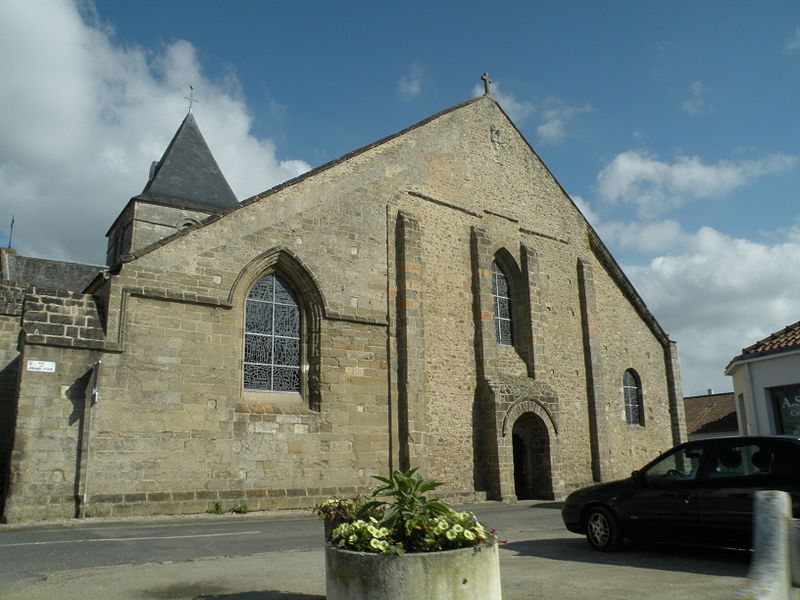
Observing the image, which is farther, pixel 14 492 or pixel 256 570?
pixel 14 492

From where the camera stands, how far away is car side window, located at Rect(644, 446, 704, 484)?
23.4 feet

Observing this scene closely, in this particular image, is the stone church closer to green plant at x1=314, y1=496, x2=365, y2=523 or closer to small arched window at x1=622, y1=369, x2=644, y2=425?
small arched window at x1=622, y1=369, x2=644, y2=425

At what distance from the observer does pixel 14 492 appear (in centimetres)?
1002

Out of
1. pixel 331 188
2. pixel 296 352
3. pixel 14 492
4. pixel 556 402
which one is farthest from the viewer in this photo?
pixel 556 402

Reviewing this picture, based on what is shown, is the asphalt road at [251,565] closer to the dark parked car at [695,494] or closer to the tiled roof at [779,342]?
the dark parked car at [695,494]

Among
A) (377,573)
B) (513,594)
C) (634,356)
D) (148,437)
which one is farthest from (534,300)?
(377,573)

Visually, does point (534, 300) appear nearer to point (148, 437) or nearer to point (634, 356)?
point (634, 356)

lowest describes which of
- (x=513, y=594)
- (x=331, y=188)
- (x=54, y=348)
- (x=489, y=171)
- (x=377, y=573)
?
(x=513, y=594)

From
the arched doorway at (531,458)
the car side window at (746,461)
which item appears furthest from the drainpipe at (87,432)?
the arched doorway at (531,458)

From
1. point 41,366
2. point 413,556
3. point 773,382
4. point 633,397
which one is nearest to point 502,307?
point 633,397

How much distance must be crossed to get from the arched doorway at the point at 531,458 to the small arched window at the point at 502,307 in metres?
2.24

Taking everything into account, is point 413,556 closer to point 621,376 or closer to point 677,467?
point 677,467

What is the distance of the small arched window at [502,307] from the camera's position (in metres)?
17.7

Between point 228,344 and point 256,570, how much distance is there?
266 inches
